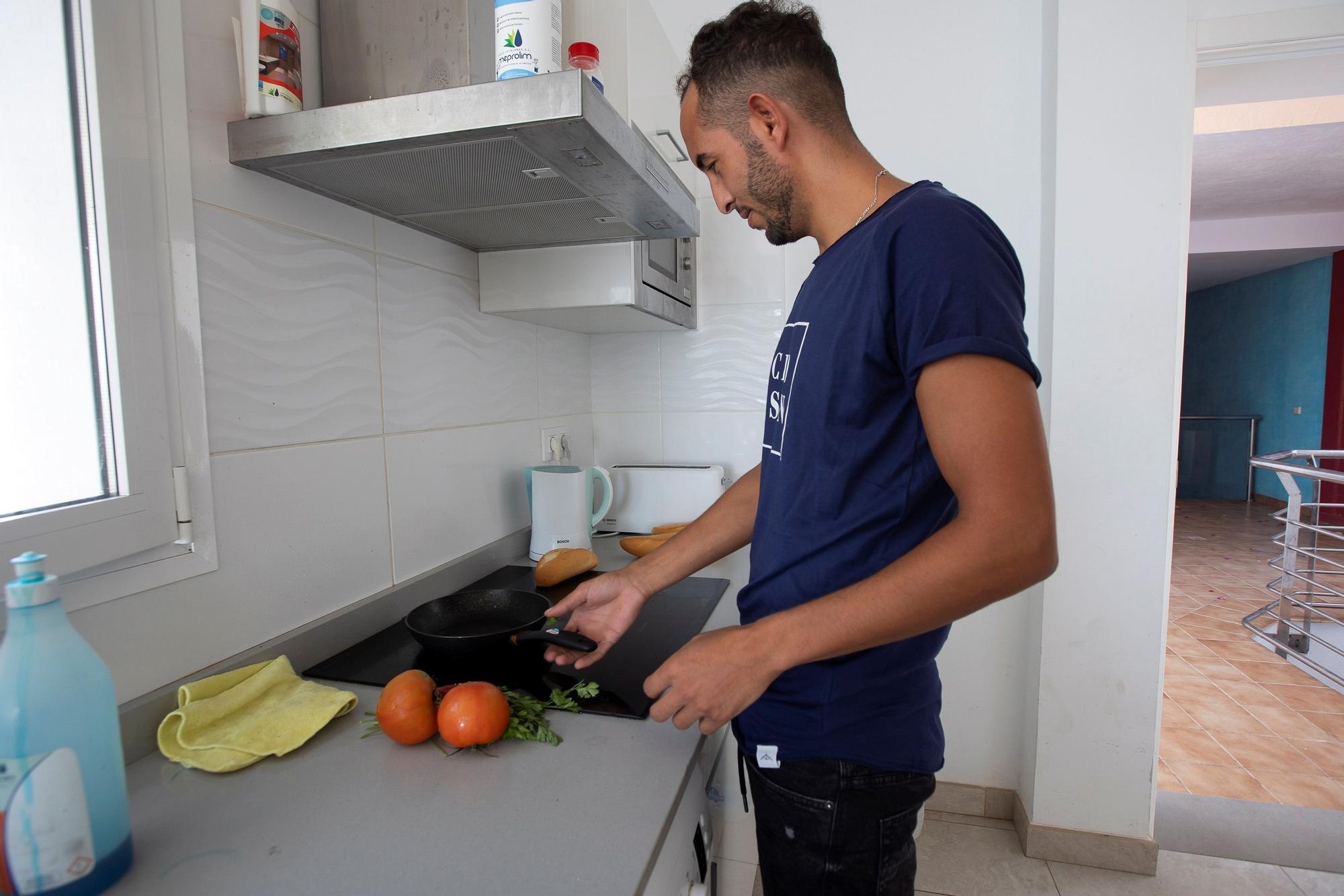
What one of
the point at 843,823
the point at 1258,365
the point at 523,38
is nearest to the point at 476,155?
the point at 523,38

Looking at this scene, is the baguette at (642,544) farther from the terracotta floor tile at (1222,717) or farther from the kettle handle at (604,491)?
the terracotta floor tile at (1222,717)

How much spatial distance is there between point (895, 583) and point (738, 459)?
55.6 inches

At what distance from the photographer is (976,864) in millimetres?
1762

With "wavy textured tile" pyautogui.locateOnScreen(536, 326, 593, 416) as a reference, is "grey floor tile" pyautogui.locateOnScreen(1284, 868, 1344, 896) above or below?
below

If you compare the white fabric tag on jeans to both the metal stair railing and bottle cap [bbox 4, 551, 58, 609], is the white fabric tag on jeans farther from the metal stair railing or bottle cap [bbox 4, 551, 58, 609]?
the metal stair railing

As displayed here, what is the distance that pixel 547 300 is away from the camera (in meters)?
1.39

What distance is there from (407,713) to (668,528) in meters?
1.08

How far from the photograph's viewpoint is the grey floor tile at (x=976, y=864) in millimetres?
1680

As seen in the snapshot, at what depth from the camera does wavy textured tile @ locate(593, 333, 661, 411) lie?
2086mm

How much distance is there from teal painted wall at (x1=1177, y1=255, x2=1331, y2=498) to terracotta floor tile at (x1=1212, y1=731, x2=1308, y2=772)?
5.15m

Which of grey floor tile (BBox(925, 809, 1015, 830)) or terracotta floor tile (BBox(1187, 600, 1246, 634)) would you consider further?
terracotta floor tile (BBox(1187, 600, 1246, 634))

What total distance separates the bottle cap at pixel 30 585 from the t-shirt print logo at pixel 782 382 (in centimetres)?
68

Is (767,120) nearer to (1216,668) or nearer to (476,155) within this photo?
(476,155)

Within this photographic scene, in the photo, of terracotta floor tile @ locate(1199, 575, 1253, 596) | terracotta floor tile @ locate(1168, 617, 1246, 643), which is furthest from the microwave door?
terracotta floor tile @ locate(1199, 575, 1253, 596)
